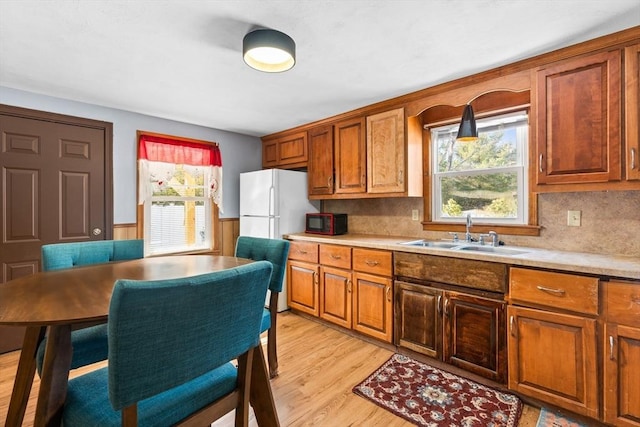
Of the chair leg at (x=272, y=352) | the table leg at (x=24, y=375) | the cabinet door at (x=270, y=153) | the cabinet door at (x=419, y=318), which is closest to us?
the table leg at (x=24, y=375)

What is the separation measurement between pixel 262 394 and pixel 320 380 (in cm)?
82

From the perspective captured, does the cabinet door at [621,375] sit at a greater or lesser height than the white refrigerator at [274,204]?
lesser

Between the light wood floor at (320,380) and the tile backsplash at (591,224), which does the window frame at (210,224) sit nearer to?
the light wood floor at (320,380)

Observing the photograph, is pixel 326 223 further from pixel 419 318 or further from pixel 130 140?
pixel 130 140

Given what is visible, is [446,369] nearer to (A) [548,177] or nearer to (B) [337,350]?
(B) [337,350]

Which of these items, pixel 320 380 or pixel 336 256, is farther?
pixel 336 256

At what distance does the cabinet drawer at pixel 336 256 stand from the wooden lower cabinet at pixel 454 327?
545 millimetres

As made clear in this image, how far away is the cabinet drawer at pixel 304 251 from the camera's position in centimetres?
324

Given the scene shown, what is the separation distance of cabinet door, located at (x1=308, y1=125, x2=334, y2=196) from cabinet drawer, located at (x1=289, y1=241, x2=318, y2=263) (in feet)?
2.12

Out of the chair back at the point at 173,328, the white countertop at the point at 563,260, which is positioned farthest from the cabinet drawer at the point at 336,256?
the chair back at the point at 173,328

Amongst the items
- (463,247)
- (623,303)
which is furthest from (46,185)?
(623,303)

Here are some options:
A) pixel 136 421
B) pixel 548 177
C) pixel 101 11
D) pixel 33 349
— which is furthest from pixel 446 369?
pixel 101 11

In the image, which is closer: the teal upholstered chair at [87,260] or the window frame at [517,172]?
the teal upholstered chair at [87,260]

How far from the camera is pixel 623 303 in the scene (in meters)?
1.61
